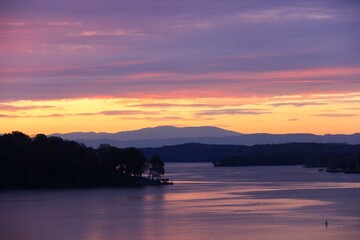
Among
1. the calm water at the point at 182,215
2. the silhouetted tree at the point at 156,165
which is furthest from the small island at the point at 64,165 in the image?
the calm water at the point at 182,215

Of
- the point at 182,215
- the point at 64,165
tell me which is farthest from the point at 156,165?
the point at 182,215

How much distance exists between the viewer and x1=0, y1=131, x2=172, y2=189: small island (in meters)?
58.8

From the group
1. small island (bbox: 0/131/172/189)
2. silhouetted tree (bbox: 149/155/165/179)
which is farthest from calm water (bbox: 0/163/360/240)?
silhouetted tree (bbox: 149/155/165/179)

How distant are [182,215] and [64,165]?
86.9 ft

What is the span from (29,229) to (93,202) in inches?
520

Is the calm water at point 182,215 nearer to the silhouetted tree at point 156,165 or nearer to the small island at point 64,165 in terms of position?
the small island at point 64,165

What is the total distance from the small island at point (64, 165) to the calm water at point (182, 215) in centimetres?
742

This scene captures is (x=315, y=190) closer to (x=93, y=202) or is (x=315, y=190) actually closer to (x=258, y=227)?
(x=93, y=202)

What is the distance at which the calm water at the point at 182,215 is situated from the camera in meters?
28.1

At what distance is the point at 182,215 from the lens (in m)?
34.9

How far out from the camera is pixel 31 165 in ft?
192

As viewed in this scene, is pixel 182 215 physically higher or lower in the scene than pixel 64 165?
lower

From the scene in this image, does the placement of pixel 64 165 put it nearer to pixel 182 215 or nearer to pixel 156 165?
pixel 156 165

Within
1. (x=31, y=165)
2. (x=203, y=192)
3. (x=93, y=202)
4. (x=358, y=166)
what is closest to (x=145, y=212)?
(x=93, y=202)
